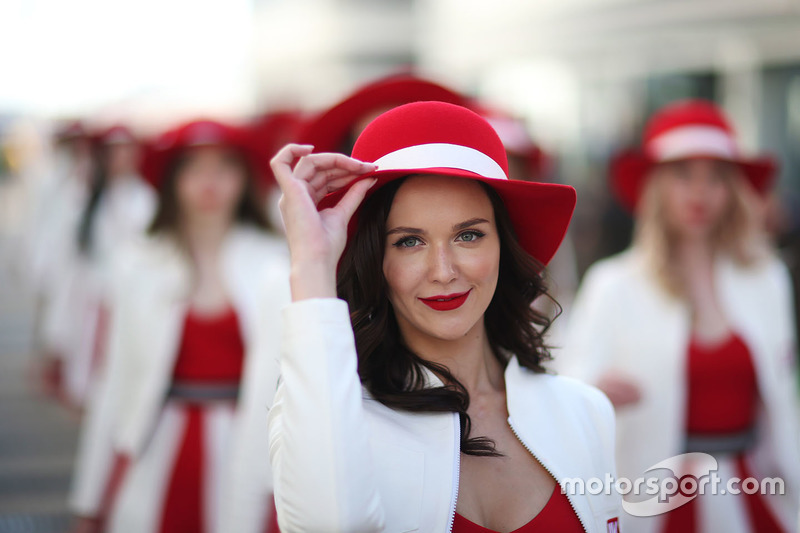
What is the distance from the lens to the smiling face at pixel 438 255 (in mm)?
2021

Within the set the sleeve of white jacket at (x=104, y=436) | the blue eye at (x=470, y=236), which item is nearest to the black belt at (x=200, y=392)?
the sleeve of white jacket at (x=104, y=436)

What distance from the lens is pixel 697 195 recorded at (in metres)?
3.83

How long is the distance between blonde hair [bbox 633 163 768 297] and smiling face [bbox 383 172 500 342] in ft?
6.31

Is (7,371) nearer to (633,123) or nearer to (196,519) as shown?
(196,519)

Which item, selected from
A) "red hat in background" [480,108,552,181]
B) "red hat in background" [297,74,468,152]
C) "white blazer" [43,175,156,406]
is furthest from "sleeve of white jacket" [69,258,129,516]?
"white blazer" [43,175,156,406]

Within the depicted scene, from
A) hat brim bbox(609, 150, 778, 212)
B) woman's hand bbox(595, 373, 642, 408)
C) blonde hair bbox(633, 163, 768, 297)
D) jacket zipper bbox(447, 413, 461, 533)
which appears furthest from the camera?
hat brim bbox(609, 150, 778, 212)

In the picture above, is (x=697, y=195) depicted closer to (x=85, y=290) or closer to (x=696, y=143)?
(x=696, y=143)

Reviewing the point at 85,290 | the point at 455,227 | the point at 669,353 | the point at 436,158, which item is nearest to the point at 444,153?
the point at 436,158

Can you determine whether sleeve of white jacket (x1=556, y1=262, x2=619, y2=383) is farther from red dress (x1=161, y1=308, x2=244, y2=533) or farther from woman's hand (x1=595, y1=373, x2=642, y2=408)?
red dress (x1=161, y1=308, x2=244, y2=533)

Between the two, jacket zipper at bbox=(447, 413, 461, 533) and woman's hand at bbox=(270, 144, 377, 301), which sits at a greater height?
woman's hand at bbox=(270, 144, 377, 301)

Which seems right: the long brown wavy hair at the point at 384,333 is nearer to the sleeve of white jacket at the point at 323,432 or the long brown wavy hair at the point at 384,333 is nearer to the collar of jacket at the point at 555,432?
the collar of jacket at the point at 555,432

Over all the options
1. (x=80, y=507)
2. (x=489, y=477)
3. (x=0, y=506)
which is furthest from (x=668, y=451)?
(x=0, y=506)

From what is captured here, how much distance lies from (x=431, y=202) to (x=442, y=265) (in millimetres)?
157

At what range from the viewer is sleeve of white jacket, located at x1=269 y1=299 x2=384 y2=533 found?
1646mm
